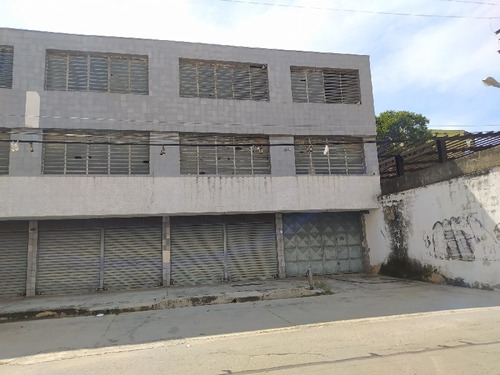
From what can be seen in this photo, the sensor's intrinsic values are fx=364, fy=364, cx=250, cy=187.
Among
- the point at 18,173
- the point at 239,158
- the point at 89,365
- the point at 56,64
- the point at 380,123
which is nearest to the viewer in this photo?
the point at 89,365

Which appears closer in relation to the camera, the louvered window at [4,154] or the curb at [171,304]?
the curb at [171,304]

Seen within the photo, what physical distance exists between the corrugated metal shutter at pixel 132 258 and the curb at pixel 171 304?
385 centimetres

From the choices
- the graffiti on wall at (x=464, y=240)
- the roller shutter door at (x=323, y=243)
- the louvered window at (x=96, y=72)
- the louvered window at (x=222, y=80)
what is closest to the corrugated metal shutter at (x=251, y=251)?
the roller shutter door at (x=323, y=243)

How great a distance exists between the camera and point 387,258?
1535cm

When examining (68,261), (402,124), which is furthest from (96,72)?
(402,124)

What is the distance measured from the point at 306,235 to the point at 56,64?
12.3 metres

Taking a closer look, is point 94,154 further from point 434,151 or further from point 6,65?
point 434,151

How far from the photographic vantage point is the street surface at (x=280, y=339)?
5.12m

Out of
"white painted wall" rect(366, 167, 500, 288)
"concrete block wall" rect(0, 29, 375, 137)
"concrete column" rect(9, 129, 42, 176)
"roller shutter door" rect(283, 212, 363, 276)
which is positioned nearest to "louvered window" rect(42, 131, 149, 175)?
"concrete column" rect(9, 129, 42, 176)

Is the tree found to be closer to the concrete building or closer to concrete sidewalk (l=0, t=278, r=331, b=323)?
the concrete building

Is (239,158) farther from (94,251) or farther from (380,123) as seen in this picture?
(380,123)

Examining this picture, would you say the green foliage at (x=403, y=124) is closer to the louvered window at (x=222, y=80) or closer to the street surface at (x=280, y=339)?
the louvered window at (x=222, y=80)

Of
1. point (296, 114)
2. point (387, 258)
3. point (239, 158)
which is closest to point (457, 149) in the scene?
point (387, 258)

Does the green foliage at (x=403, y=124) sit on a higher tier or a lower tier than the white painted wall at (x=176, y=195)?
higher
